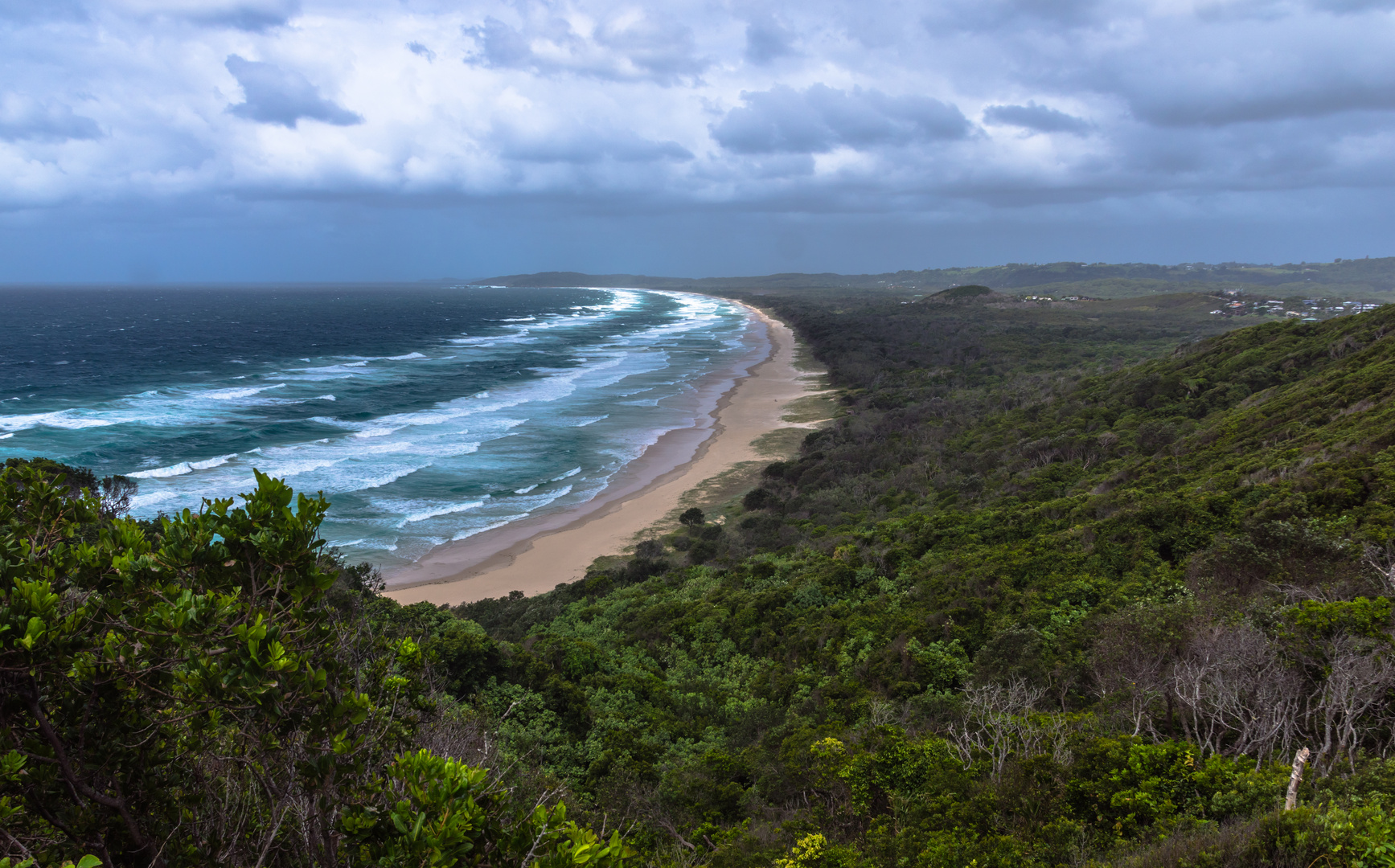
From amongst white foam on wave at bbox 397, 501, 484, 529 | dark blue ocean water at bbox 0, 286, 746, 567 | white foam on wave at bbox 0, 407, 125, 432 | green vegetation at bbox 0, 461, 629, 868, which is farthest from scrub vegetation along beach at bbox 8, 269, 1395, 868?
white foam on wave at bbox 0, 407, 125, 432

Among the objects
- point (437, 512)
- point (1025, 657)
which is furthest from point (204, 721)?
point (437, 512)

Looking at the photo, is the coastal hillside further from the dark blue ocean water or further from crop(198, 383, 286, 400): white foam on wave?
crop(198, 383, 286, 400): white foam on wave

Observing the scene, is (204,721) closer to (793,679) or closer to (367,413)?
(793,679)

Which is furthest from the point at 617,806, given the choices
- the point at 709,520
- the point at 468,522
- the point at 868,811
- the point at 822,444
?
the point at 822,444

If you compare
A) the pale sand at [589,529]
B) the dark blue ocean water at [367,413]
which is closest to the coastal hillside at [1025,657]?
the pale sand at [589,529]

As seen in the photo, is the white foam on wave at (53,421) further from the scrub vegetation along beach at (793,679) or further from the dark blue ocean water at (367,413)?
the scrub vegetation along beach at (793,679)

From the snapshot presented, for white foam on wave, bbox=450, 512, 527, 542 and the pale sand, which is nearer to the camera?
the pale sand
